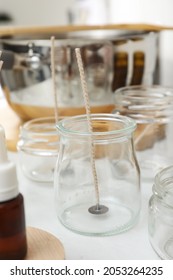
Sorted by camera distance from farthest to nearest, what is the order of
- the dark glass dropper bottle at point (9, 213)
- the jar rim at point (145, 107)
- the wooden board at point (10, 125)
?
the wooden board at point (10, 125)
the jar rim at point (145, 107)
the dark glass dropper bottle at point (9, 213)

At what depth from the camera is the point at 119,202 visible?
0.49m

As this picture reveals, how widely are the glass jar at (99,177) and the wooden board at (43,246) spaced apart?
0.13 feet

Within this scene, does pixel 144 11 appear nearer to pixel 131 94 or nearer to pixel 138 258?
pixel 131 94

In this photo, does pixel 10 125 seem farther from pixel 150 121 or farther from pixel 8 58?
pixel 150 121

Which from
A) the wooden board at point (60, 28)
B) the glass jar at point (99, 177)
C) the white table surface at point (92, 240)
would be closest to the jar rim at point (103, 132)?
the glass jar at point (99, 177)

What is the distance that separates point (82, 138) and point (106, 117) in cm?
5

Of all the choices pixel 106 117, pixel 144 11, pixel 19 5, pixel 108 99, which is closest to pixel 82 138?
pixel 106 117

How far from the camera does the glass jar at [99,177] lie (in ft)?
1.45

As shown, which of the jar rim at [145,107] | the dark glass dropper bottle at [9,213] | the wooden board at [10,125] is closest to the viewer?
the dark glass dropper bottle at [9,213]

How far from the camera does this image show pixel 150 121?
60 cm

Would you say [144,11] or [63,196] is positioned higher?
[144,11]

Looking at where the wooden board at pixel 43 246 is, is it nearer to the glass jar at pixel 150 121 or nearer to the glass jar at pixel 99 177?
the glass jar at pixel 99 177
